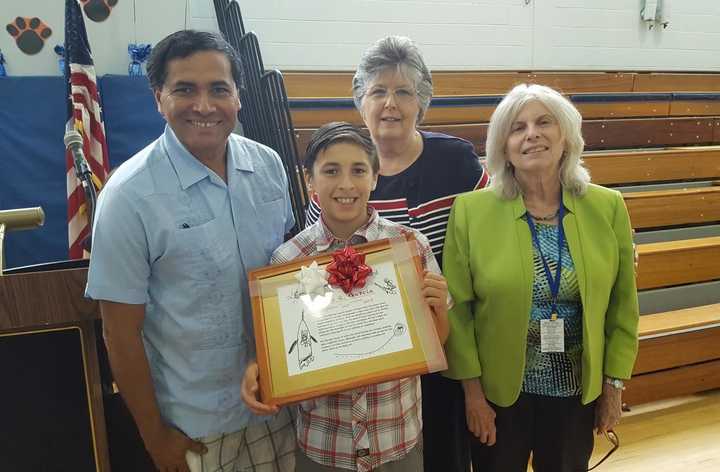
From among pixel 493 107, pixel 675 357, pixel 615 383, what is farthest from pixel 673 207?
pixel 615 383

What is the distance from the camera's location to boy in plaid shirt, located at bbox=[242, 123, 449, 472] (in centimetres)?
121

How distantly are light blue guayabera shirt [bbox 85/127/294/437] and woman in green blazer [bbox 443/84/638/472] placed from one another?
614mm

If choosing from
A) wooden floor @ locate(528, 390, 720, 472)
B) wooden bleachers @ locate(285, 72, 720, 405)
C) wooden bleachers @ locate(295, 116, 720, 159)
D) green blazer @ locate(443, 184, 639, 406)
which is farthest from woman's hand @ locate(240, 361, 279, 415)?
wooden bleachers @ locate(295, 116, 720, 159)

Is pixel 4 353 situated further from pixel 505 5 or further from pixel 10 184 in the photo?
pixel 505 5

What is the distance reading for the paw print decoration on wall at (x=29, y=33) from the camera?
125 inches

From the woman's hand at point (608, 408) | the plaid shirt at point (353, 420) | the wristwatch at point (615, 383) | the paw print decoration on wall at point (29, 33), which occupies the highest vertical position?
the paw print decoration on wall at point (29, 33)

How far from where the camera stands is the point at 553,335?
1.44 meters

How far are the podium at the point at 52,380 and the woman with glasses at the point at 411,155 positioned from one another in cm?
60

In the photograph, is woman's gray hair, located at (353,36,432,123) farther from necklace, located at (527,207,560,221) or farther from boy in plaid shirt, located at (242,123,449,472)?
necklace, located at (527,207,560,221)

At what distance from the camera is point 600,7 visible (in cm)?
468

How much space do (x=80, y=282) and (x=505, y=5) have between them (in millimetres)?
4230

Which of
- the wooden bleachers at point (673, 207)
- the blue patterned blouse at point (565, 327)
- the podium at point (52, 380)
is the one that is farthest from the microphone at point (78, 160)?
the wooden bleachers at point (673, 207)

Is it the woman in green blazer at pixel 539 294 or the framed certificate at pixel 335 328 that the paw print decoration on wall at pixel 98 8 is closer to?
the woman in green blazer at pixel 539 294

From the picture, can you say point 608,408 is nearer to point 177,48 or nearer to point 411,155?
point 411,155
